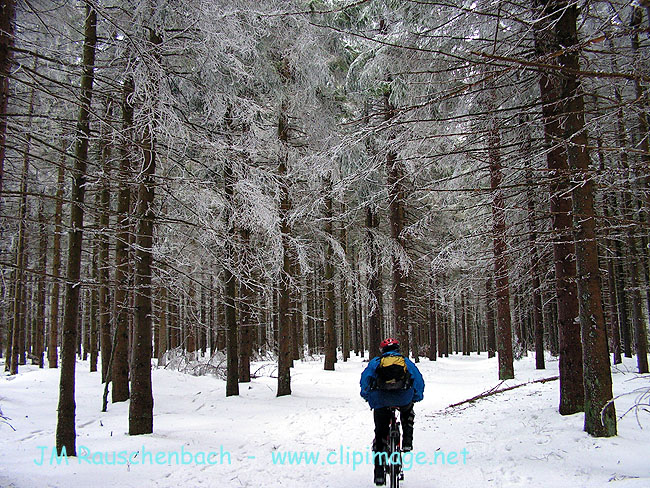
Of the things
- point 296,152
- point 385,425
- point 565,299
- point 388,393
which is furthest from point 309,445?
point 296,152

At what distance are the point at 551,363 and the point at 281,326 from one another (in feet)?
45.4

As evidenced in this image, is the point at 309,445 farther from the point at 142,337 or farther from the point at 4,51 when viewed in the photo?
the point at 4,51

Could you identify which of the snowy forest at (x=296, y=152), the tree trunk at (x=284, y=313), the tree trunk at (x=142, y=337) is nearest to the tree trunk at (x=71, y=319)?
the snowy forest at (x=296, y=152)

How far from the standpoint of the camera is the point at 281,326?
1168 centimetres

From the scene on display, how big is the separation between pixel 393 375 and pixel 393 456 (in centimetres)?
90

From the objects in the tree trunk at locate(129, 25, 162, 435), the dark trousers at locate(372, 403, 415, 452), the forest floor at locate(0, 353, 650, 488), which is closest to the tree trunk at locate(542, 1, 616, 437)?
the forest floor at locate(0, 353, 650, 488)

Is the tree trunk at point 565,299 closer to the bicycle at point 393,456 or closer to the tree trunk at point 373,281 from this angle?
the bicycle at point 393,456

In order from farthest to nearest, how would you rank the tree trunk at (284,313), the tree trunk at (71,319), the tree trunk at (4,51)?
the tree trunk at (284,313) < the tree trunk at (71,319) < the tree trunk at (4,51)

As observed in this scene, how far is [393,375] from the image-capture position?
196 inches

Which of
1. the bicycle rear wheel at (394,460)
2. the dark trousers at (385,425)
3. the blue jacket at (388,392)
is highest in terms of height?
the blue jacket at (388,392)

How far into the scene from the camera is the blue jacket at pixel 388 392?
500 centimetres

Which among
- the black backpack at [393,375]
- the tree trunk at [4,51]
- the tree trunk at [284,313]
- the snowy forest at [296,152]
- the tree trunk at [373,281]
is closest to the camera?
the tree trunk at [4,51]

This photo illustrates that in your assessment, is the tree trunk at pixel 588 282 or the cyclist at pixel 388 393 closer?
the cyclist at pixel 388 393

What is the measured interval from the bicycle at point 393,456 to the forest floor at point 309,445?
526 millimetres
